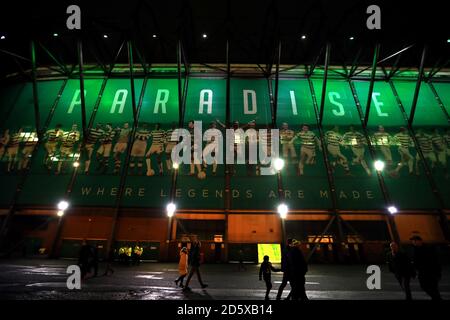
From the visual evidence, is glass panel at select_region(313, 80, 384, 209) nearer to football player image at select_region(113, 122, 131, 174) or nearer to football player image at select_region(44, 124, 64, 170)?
football player image at select_region(113, 122, 131, 174)

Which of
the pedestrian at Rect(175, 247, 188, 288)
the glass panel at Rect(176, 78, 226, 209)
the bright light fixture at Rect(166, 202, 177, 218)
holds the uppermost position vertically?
the glass panel at Rect(176, 78, 226, 209)

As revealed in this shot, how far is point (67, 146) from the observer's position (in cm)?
1716

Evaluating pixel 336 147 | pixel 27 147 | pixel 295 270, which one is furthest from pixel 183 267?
pixel 27 147

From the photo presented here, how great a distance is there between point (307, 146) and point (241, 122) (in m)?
5.10

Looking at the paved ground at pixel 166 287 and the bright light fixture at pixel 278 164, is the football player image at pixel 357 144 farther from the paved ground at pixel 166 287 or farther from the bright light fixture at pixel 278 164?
the paved ground at pixel 166 287

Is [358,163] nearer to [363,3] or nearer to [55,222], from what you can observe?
[363,3]

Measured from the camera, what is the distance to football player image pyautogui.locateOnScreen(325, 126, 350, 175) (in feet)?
54.2

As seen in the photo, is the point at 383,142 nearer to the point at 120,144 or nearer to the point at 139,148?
the point at 139,148

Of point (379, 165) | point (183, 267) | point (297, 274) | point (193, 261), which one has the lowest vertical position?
point (183, 267)

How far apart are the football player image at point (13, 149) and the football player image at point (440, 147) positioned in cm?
2940

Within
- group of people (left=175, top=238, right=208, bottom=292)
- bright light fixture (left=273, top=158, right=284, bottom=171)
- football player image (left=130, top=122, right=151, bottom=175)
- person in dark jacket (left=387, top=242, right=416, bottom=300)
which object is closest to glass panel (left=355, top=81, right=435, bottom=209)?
bright light fixture (left=273, top=158, right=284, bottom=171)

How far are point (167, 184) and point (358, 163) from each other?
13.0m

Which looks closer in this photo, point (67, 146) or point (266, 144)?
point (67, 146)

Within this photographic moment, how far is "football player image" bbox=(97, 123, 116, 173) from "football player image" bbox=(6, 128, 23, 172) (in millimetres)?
5958
